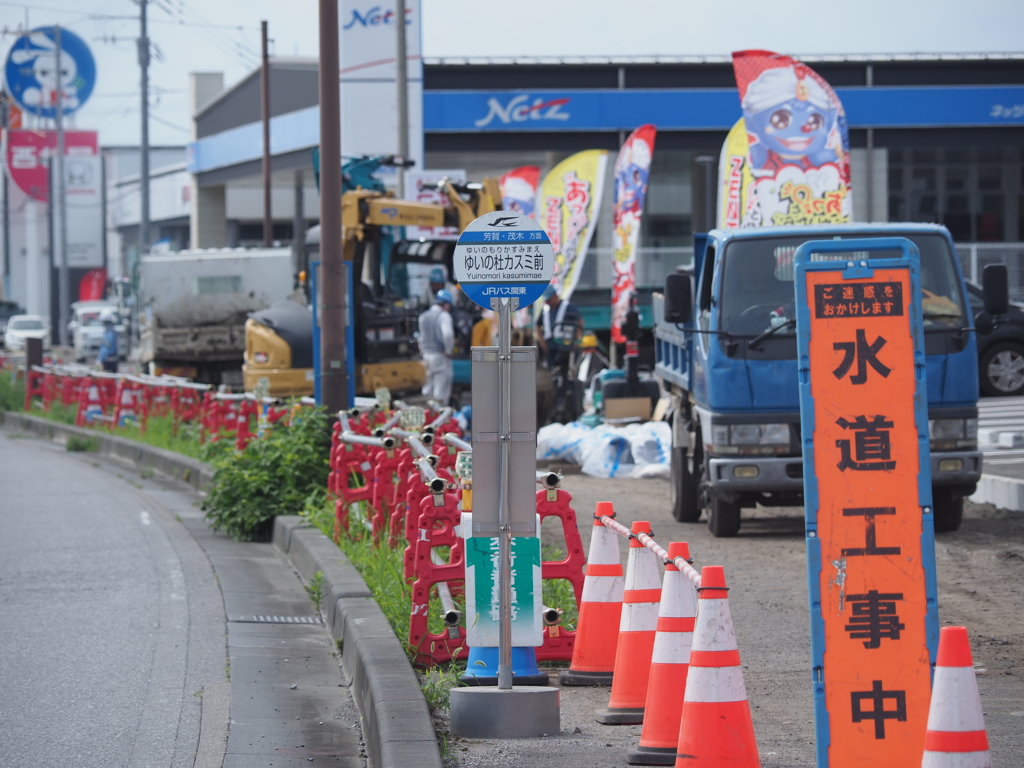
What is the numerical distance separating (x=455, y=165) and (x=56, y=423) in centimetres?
2184

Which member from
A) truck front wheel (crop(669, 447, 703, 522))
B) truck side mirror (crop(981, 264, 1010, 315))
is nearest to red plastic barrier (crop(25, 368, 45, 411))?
truck front wheel (crop(669, 447, 703, 522))

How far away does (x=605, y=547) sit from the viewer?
6.40 metres

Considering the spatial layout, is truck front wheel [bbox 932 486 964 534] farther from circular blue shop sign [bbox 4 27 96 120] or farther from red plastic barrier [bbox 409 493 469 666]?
circular blue shop sign [bbox 4 27 96 120]

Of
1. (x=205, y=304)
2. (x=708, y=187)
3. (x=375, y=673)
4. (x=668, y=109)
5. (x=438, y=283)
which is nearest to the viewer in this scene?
(x=375, y=673)

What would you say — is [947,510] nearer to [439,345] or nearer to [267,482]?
[267,482]

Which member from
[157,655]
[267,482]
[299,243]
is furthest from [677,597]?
[299,243]

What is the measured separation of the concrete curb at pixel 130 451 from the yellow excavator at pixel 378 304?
2023mm

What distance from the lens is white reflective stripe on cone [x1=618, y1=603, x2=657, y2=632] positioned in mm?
5633

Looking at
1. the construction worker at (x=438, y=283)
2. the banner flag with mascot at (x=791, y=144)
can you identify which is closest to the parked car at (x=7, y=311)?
the construction worker at (x=438, y=283)

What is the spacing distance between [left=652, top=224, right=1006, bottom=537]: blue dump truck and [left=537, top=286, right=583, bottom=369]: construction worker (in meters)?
8.96

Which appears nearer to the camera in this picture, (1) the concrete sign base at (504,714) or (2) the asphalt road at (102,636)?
(1) the concrete sign base at (504,714)

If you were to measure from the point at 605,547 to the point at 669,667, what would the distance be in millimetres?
1517

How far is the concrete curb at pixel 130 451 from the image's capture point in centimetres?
1591

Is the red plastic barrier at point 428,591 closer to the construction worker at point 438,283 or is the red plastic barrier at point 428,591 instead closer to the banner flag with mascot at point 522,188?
the construction worker at point 438,283
